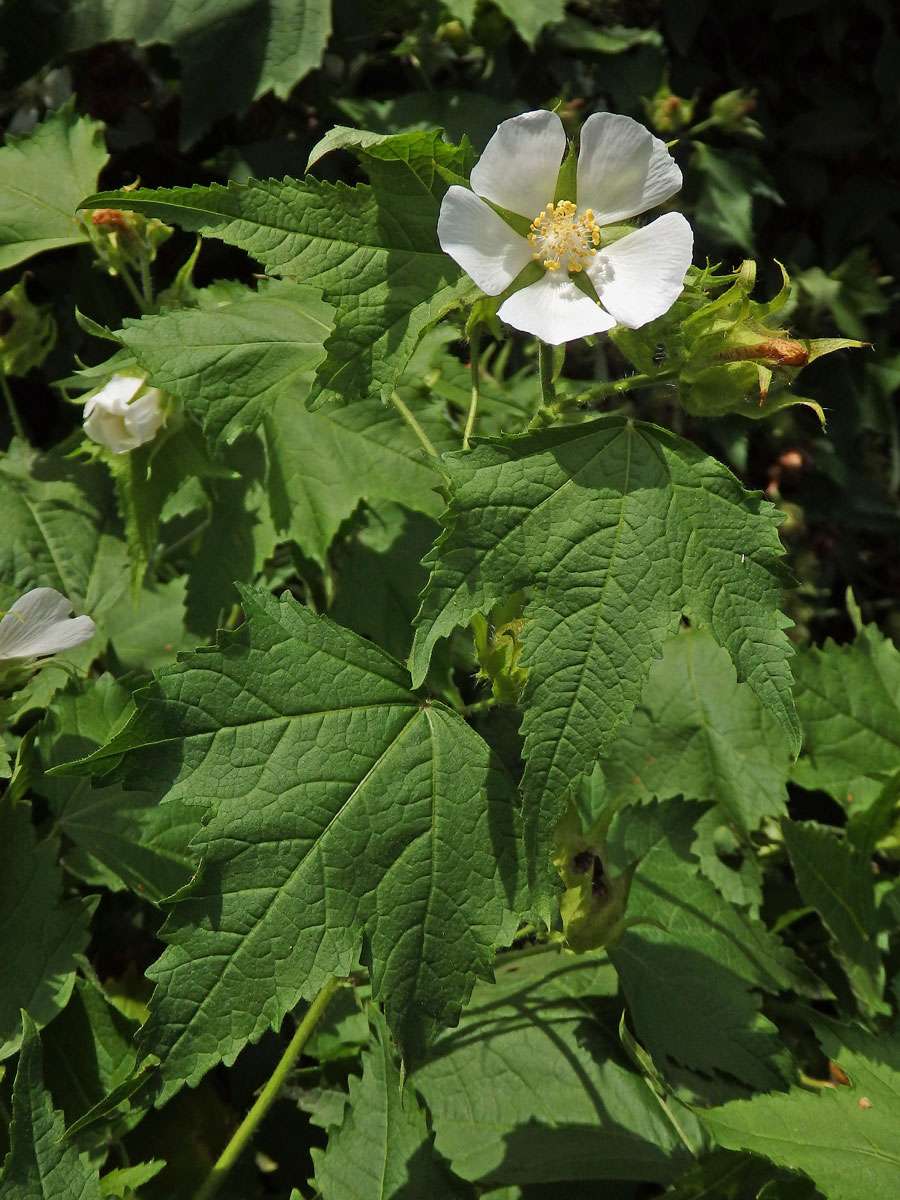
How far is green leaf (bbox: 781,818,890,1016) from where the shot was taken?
A: 184cm

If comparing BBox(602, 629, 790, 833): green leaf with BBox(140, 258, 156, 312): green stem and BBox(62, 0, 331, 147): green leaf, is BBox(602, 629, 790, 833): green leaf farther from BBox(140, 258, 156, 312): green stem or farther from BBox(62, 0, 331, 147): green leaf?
BBox(62, 0, 331, 147): green leaf

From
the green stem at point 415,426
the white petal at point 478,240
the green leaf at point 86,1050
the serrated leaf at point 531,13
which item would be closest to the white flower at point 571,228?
the white petal at point 478,240

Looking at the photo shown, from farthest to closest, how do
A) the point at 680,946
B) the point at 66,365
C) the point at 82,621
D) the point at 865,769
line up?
1. the point at 66,365
2. the point at 865,769
3. the point at 680,946
4. the point at 82,621

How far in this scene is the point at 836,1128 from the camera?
1.49 m

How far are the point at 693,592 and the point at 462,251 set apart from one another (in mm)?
480

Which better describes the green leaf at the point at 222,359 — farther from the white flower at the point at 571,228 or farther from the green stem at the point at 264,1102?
the green stem at the point at 264,1102

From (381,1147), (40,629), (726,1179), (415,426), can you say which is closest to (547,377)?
(415,426)

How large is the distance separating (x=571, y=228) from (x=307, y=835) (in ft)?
2.69

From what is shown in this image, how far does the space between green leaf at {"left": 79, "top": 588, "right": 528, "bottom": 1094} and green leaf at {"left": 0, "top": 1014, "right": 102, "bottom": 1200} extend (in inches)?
9.7

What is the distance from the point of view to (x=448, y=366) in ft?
6.01

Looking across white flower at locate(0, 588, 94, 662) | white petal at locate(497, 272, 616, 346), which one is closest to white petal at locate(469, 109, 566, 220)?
white petal at locate(497, 272, 616, 346)

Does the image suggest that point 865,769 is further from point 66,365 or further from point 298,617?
point 66,365

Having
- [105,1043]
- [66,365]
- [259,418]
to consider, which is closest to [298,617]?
[259,418]

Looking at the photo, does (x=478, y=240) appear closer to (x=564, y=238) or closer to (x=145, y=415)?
(x=564, y=238)
